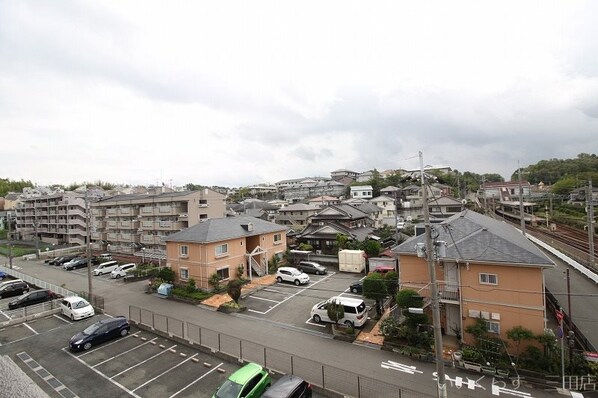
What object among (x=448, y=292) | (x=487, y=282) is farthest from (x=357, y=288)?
(x=487, y=282)

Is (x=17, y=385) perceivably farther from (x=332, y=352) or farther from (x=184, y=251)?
(x=184, y=251)

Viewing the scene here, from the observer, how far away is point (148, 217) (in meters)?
41.9

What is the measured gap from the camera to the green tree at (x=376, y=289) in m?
19.8

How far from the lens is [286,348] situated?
52.4 feet

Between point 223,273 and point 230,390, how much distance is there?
54.9ft

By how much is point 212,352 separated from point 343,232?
23.3m

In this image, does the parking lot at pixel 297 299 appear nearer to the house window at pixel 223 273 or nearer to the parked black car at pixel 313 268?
the parked black car at pixel 313 268

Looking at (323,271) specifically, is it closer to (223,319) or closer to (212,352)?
(223,319)

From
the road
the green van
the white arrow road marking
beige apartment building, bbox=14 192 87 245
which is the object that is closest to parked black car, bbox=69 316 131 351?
the road

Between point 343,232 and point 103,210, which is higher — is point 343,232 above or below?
below

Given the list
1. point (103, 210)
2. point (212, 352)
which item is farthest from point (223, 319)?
point (103, 210)

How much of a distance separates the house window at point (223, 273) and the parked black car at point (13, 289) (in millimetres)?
19361

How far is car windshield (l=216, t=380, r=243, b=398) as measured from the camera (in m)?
10.9

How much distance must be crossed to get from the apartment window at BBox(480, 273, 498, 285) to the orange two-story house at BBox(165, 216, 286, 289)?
63.7 feet
